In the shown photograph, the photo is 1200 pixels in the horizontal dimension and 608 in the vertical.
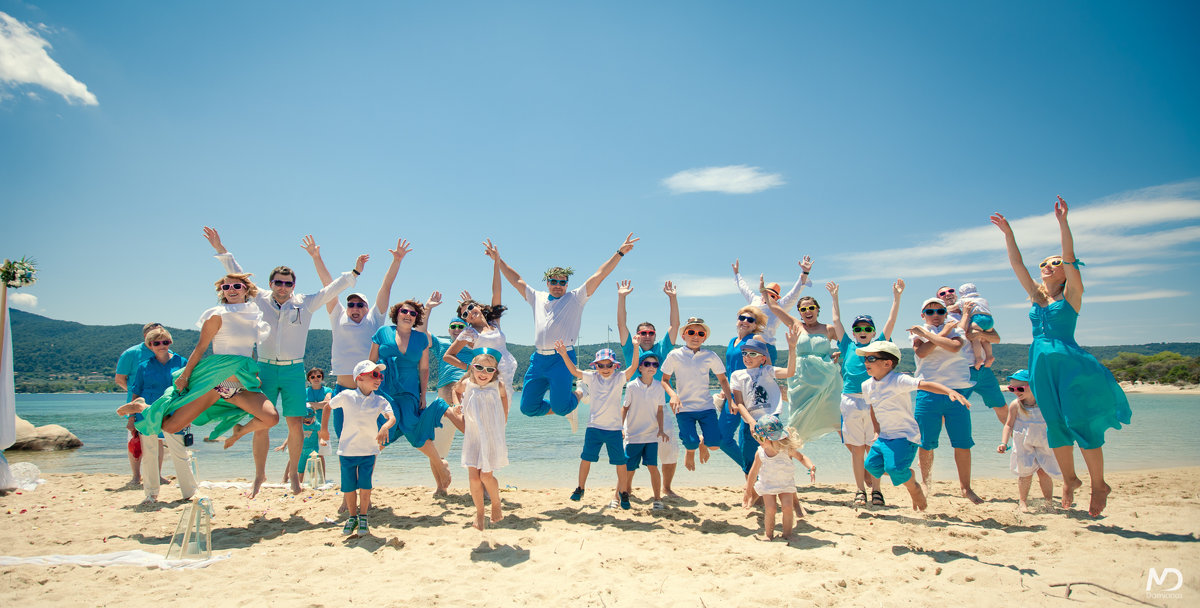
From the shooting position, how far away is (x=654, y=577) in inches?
164

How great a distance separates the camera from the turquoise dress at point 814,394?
24.4ft

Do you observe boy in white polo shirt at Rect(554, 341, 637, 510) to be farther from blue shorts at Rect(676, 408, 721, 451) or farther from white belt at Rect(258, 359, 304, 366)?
white belt at Rect(258, 359, 304, 366)

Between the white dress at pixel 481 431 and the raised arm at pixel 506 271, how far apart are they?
2266mm

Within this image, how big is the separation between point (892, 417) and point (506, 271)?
15.8 feet

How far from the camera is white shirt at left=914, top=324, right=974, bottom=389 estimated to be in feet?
19.9

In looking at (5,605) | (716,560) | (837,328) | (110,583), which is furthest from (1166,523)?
(5,605)

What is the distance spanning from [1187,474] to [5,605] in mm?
14513

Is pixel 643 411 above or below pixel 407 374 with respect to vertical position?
below

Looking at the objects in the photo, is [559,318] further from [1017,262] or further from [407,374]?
[1017,262]

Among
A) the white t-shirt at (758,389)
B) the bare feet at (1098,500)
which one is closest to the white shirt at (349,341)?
the white t-shirt at (758,389)

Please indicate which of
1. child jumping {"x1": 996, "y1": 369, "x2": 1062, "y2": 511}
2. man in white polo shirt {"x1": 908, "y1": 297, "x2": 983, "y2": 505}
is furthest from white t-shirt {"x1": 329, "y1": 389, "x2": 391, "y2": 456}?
child jumping {"x1": 996, "y1": 369, "x2": 1062, "y2": 511}

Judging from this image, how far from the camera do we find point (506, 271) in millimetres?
7492

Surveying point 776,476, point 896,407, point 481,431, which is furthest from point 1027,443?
point 481,431

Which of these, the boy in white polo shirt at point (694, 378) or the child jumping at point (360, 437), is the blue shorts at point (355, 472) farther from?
the boy in white polo shirt at point (694, 378)
